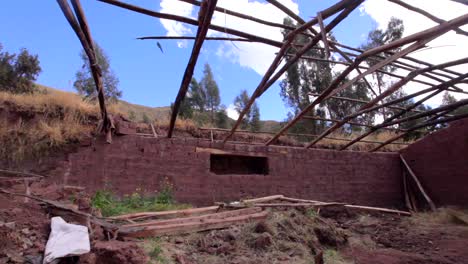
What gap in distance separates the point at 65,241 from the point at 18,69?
17220 millimetres

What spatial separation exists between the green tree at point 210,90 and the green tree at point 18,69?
1066cm

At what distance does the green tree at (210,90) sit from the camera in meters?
25.4

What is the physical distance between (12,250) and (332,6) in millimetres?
4642

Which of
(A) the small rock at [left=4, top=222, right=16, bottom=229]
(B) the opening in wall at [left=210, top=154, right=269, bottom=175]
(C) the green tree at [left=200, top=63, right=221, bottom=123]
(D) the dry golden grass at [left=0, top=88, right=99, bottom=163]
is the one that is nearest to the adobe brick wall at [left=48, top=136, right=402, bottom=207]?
(B) the opening in wall at [left=210, top=154, right=269, bottom=175]

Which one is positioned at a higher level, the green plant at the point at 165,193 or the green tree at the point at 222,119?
the green tree at the point at 222,119

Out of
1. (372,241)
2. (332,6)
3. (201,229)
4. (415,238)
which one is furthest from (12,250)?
(415,238)

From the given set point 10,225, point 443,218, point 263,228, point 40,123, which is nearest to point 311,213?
point 263,228

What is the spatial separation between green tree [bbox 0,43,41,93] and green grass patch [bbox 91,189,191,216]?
11.6 meters

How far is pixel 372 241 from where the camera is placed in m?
7.20

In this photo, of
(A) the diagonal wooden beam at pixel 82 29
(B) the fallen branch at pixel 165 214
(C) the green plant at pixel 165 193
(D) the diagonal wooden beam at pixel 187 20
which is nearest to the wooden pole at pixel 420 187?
(B) the fallen branch at pixel 165 214

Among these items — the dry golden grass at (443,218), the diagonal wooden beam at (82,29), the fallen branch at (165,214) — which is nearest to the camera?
the diagonal wooden beam at (82,29)

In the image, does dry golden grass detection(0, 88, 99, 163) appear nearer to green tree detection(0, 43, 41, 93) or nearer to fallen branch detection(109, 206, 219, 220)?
fallen branch detection(109, 206, 219, 220)

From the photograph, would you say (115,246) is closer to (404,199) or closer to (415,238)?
(415,238)

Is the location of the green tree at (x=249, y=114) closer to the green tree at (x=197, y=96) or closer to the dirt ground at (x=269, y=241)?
the green tree at (x=197, y=96)
